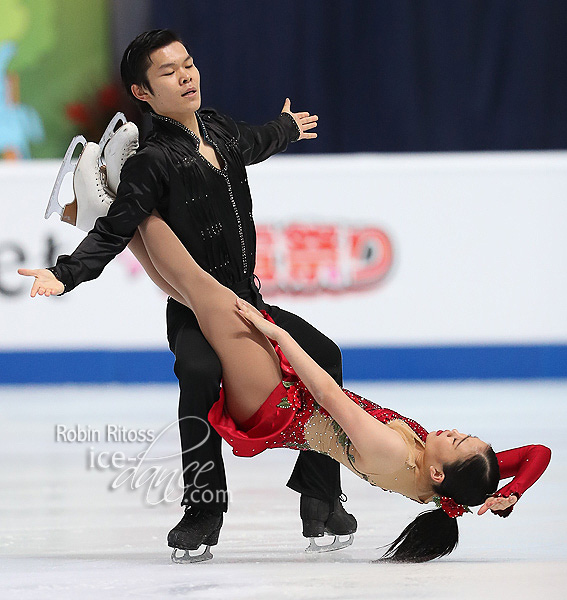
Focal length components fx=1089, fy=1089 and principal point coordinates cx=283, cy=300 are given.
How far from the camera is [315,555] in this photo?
103 inches

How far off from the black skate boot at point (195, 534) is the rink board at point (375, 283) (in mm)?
2983

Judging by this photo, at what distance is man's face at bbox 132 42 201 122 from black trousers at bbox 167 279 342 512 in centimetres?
46

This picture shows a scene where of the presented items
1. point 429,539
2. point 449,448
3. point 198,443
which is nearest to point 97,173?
point 198,443

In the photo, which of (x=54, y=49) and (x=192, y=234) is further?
(x=54, y=49)

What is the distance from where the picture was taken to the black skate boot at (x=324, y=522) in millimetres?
2682

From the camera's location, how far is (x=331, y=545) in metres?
2.71

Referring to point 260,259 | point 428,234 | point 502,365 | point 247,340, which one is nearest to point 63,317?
point 260,259

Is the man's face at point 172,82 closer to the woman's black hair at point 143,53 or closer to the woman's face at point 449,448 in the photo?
the woman's black hair at point 143,53

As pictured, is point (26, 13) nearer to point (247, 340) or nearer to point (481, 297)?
point (481, 297)

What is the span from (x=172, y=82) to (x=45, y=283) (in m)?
0.57

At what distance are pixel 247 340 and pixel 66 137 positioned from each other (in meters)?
6.46

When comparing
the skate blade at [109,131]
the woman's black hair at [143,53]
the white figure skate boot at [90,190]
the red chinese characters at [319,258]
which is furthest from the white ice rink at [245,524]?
the woman's black hair at [143,53]

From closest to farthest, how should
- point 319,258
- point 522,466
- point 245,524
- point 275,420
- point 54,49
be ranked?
point 522,466, point 275,420, point 245,524, point 319,258, point 54,49

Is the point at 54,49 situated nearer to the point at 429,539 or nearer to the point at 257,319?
the point at 257,319
